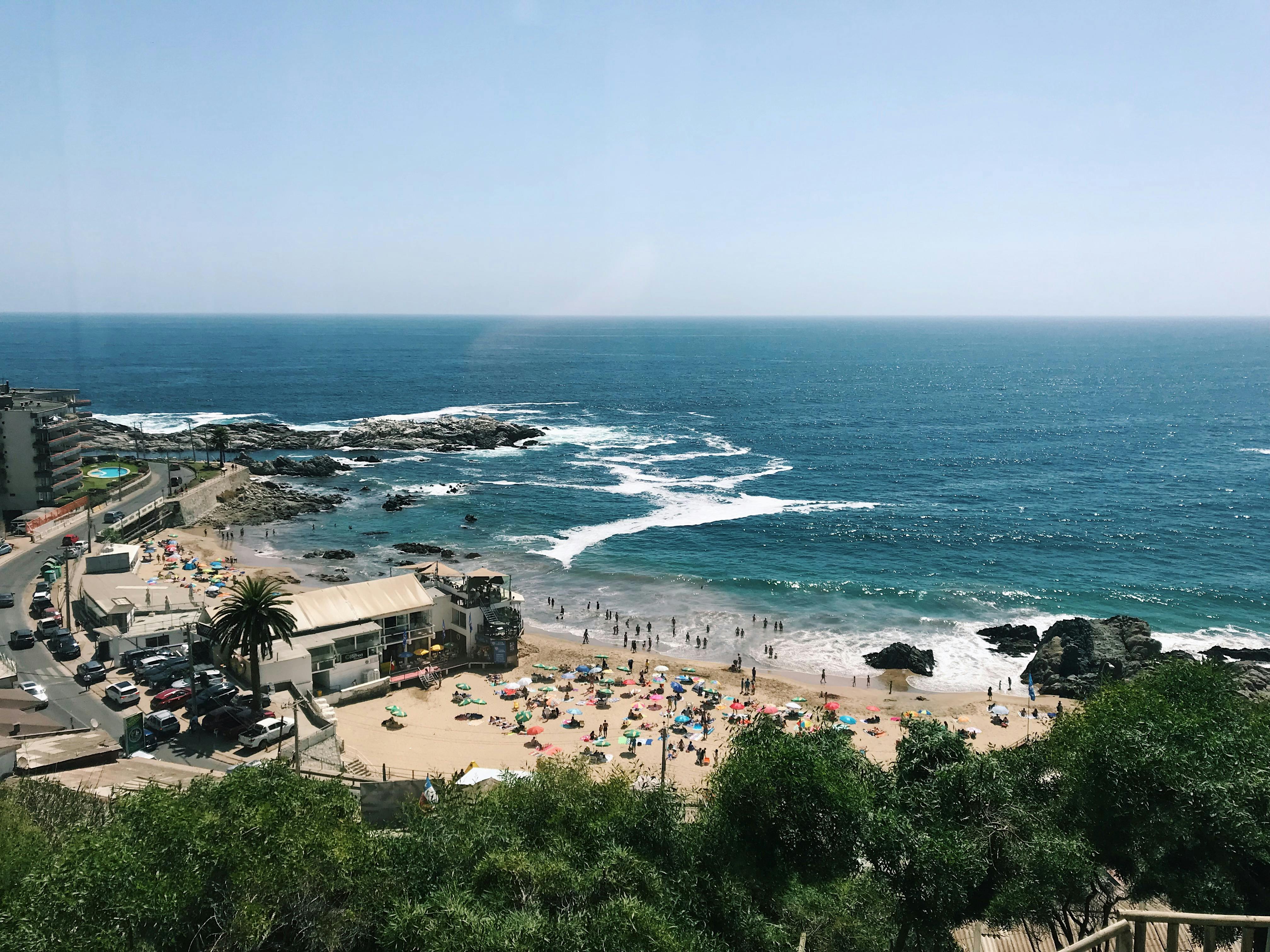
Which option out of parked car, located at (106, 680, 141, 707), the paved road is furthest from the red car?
the paved road

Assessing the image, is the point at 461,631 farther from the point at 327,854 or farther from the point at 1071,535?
the point at 1071,535

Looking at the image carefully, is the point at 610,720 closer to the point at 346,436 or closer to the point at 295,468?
the point at 295,468

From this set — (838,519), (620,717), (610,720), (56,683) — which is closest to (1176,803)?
(610,720)

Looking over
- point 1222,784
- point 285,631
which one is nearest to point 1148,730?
point 1222,784

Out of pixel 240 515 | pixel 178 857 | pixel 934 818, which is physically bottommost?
pixel 240 515

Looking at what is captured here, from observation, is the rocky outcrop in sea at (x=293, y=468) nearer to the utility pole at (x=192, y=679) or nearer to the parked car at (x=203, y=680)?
the utility pole at (x=192, y=679)
